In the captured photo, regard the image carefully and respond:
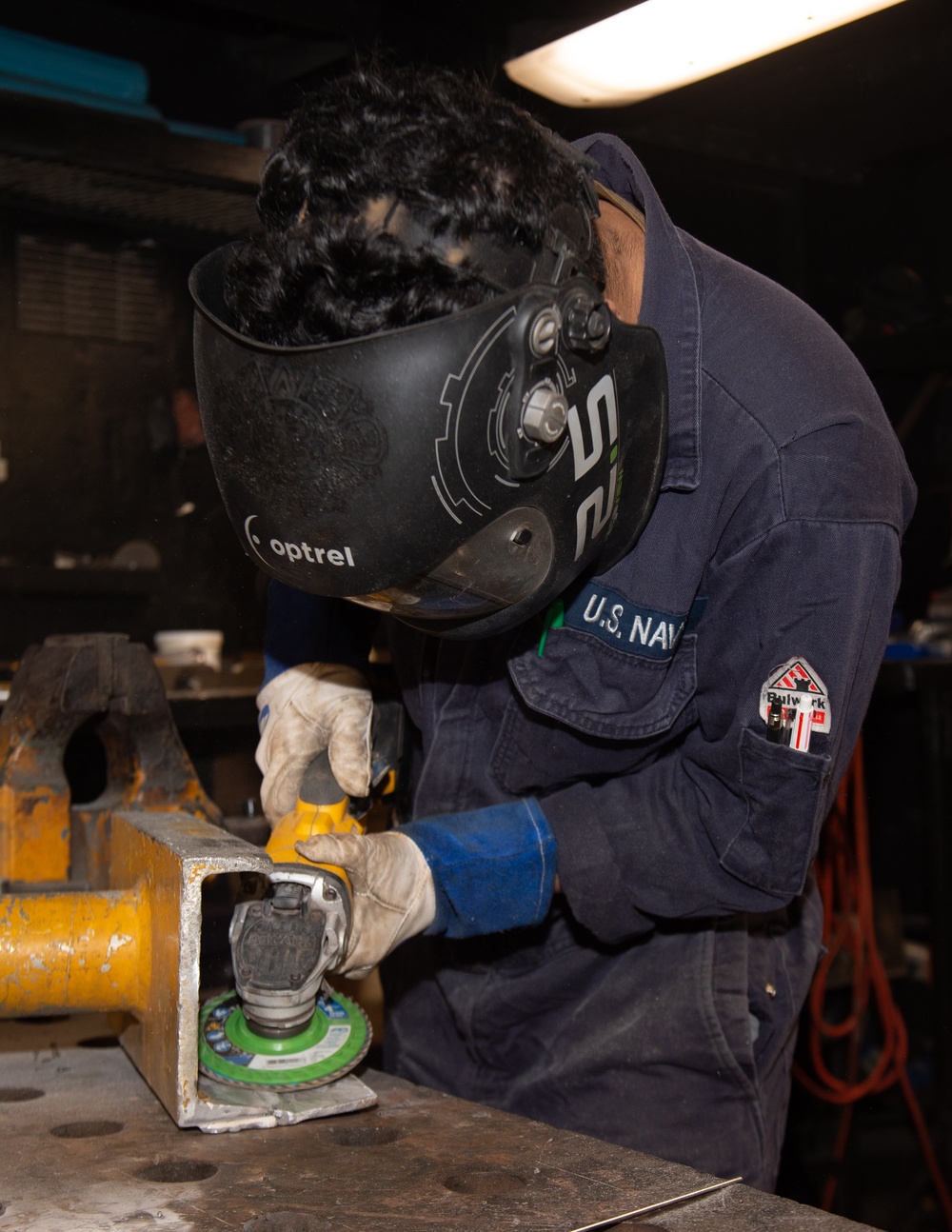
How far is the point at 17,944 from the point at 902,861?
107 inches

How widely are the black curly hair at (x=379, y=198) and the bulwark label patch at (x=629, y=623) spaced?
1.39ft

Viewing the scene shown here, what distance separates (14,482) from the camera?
6.93 feet

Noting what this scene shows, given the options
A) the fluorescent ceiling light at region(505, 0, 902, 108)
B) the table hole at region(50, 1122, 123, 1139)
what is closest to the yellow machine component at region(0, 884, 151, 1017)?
the table hole at region(50, 1122, 123, 1139)

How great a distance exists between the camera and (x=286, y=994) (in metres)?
1.20

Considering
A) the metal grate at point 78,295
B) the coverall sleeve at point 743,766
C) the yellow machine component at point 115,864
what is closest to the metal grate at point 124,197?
the metal grate at point 78,295

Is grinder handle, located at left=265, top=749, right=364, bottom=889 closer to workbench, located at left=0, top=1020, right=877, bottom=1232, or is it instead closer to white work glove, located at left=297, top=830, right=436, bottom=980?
white work glove, located at left=297, top=830, right=436, bottom=980

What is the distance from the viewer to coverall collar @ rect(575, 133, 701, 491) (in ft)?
4.20

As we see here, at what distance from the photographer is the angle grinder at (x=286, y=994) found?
1.19 metres

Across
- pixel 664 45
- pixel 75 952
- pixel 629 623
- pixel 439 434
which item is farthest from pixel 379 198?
pixel 664 45

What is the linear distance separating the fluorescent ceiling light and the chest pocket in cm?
86

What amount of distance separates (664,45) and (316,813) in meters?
1.15

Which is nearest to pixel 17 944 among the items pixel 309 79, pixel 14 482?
pixel 14 482

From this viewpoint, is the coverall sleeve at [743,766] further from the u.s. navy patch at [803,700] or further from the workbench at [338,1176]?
the workbench at [338,1176]

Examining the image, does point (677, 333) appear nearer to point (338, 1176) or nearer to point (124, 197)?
point (338, 1176)
